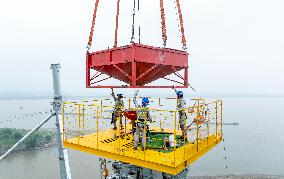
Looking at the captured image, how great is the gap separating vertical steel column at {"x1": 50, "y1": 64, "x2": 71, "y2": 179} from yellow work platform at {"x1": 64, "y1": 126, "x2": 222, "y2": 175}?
29cm

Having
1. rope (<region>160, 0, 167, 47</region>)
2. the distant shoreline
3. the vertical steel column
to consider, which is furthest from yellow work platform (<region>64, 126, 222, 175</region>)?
the distant shoreline

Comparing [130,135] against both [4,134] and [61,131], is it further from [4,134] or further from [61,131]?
[4,134]

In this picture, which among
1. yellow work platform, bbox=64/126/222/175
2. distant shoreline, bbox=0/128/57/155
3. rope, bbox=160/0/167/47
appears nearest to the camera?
yellow work platform, bbox=64/126/222/175

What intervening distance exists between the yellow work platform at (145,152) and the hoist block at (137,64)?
6.46 ft

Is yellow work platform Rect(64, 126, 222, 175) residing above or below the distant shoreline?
above

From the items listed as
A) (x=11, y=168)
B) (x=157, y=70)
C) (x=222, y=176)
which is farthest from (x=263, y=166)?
(x=157, y=70)

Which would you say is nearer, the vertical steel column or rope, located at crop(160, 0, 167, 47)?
the vertical steel column

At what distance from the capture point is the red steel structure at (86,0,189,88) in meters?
8.48

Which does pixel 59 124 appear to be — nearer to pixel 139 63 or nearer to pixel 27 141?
pixel 139 63

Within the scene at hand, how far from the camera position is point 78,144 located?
9445 millimetres

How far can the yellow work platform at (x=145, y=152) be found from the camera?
7.39 meters

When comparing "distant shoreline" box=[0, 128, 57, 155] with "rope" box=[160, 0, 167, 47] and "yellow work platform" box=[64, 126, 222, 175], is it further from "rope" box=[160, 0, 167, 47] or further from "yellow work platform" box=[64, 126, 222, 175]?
"rope" box=[160, 0, 167, 47]

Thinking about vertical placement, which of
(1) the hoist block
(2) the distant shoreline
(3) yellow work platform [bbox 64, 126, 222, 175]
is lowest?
(2) the distant shoreline

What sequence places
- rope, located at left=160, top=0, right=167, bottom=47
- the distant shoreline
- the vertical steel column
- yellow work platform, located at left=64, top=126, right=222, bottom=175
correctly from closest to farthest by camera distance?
1. yellow work platform, located at left=64, top=126, right=222, bottom=175
2. the vertical steel column
3. rope, located at left=160, top=0, right=167, bottom=47
4. the distant shoreline
